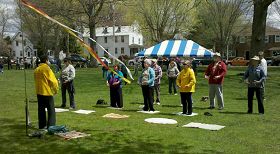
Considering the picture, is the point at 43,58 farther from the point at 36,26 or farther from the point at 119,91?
the point at 36,26

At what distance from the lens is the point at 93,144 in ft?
25.7

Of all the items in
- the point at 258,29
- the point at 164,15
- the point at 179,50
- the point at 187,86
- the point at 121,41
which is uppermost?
the point at 164,15

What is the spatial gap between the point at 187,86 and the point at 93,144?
473 cm

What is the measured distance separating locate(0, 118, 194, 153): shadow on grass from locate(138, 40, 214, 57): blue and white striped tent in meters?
15.2

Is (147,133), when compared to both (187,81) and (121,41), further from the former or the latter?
(121,41)

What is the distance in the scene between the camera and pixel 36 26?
5478cm

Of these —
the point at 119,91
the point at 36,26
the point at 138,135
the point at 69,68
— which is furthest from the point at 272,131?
the point at 36,26

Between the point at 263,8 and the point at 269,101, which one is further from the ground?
the point at 263,8

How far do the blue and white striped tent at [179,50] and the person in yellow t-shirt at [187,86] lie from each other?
38.0ft

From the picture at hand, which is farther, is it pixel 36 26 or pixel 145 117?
pixel 36 26

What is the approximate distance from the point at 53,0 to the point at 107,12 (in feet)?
23.2

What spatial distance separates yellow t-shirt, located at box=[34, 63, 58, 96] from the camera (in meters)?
8.96

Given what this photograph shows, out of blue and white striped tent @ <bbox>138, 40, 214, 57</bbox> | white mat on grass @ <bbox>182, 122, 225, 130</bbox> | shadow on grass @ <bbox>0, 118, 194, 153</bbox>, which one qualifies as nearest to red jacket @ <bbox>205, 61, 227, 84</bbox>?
white mat on grass @ <bbox>182, 122, 225, 130</bbox>

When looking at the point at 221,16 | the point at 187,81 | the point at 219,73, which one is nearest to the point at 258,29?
the point at 219,73
